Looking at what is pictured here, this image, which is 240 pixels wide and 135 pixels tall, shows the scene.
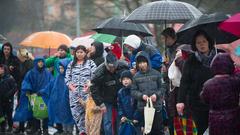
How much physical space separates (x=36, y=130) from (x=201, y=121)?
21.5 ft

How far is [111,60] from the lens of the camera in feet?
39.1

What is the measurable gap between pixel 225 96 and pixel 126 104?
318 cm

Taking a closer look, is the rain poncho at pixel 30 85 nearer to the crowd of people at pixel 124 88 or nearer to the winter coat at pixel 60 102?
the crowd of people at pixel 124 88

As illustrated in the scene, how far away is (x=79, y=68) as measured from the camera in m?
13.3

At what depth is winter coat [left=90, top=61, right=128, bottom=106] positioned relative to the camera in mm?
12156

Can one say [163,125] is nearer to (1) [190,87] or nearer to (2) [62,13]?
(1) [190,87]

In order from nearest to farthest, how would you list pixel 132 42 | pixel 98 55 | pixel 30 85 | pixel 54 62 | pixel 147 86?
pixel 147 86 < pixel 132 42 < pixel 98 55 < pixel 30 85 < pixel 54 62

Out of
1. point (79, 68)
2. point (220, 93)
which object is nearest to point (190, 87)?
point (220, 93)

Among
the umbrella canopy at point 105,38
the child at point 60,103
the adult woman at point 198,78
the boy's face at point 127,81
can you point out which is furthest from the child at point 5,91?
the adult woman at point 198,78

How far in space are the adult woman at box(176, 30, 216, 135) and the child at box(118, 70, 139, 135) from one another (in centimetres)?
161

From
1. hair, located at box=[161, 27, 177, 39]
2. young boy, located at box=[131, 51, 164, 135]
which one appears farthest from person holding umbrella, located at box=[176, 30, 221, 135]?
hair, located at box=[161, 27, 177, 39]

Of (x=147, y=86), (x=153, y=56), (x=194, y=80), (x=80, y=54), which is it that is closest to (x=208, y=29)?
(x=194, y=80)

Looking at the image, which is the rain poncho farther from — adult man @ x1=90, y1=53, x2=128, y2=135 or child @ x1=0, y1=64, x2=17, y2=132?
adult man @ x1=90, y1=53, x2=128, y2=135

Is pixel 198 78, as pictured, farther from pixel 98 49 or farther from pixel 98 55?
pixel 98 55
